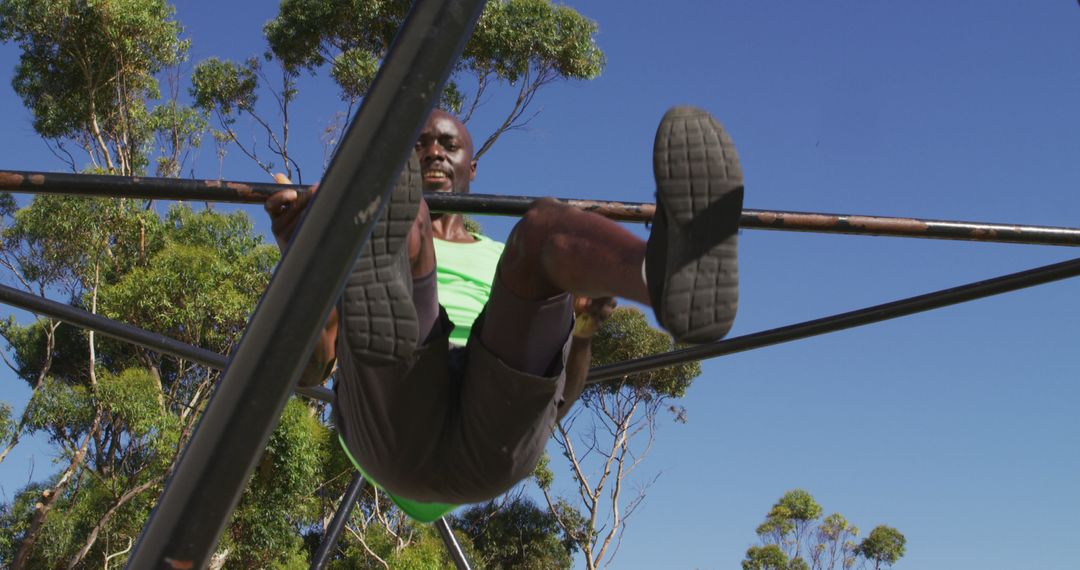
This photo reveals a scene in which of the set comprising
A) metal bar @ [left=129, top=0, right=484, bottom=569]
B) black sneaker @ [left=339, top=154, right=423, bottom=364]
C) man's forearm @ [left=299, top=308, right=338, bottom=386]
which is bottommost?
metal bar @ [left=129, top=0, right=484, bottom=569]

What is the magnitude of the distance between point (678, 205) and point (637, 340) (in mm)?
14241

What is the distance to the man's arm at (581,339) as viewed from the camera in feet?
6.40

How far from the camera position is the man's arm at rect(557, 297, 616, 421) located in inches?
76.8

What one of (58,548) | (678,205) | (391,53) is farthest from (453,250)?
(58,548)

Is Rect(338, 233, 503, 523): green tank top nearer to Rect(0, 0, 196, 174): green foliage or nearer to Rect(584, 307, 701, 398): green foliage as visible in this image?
Rect(0, 0, 196, 174): green foliage

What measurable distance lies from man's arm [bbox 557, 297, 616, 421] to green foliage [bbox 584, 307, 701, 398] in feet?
42.9

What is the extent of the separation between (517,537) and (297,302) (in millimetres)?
16378

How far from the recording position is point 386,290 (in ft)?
4.82

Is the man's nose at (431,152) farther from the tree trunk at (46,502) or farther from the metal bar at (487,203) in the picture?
the tree trunk at (46,502)

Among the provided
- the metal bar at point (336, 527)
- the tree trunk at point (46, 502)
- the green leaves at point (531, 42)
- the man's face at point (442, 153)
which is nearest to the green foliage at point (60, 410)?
the tree trunk at point (46, 502)

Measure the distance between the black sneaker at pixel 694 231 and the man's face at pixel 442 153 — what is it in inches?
53.9

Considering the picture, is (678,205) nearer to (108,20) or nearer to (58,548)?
(58,548)

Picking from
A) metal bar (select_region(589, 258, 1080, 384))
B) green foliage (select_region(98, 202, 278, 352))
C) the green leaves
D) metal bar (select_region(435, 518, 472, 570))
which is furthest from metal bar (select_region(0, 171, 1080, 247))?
the green leaves

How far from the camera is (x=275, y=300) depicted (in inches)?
30.0
